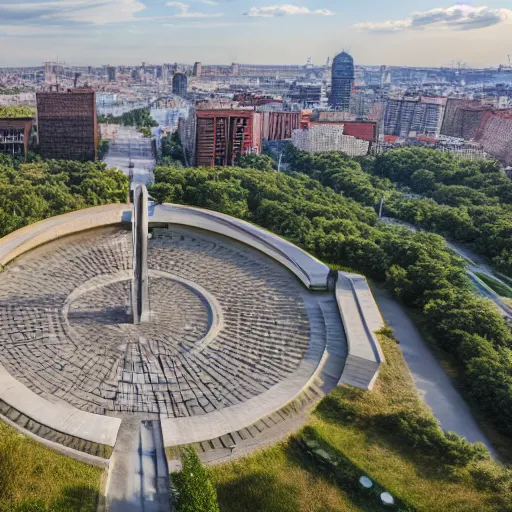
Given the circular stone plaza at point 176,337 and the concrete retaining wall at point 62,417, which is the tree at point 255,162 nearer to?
the circular stone plaza at point 176,337

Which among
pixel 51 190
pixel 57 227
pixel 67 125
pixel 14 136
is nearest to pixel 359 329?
pixel 57 227

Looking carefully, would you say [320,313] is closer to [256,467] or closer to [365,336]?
[365,336]

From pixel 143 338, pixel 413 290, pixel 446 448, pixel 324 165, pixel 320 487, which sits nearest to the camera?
pixel 320 487

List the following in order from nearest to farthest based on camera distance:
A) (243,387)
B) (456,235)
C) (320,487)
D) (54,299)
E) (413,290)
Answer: (320,487), (243,387), (54,299), (413,290), (456,235)

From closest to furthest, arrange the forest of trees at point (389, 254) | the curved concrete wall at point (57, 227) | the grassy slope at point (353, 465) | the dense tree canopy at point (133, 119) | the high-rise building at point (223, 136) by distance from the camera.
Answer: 1. the grassy slope at point (353, 465)
2. the forest of trees at point (389, 254)
3. the curved concrete wall at point (57, 227)
4. the high-rise building at point (223, 136)
5. the dense tree canopy at point (133, 119)

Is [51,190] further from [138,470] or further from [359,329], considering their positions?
[138,470]

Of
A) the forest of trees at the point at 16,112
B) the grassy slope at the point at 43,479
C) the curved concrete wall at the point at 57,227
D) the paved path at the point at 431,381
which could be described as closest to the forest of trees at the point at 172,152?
the forest of trees at the point at 16,112

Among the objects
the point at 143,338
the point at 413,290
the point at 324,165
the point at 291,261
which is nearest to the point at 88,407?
the point at 143,338
